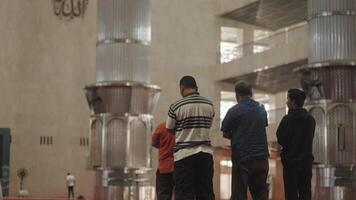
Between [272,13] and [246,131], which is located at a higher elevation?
[272,13]

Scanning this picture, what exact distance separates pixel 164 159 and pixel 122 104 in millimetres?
5016

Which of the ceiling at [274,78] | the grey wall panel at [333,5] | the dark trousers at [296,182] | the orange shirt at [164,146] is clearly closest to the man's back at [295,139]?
the dark trousers at [296,182]

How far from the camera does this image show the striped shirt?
8.10 meters

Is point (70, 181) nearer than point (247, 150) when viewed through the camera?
No

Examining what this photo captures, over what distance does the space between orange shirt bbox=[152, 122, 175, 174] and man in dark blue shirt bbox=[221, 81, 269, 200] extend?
1.91 metres

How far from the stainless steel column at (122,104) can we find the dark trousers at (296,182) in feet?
21.0

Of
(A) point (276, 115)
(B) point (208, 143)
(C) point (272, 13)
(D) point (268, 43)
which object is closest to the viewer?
(B) point (208, 143)

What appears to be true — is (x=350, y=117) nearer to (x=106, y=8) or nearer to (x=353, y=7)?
(x=353, y=7)

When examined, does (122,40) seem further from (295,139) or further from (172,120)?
(172,120)

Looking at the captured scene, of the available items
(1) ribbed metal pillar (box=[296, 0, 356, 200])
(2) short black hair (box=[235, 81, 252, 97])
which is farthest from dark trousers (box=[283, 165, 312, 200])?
(1) ribbed metal pillar (box=[296, 0, 356, 200])

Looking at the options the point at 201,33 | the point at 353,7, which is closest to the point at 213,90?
the point at 201,33

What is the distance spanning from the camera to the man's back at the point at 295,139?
932 centimetres

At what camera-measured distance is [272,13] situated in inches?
1532

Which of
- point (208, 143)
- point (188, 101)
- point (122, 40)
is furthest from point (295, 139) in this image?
point (122, 40)
